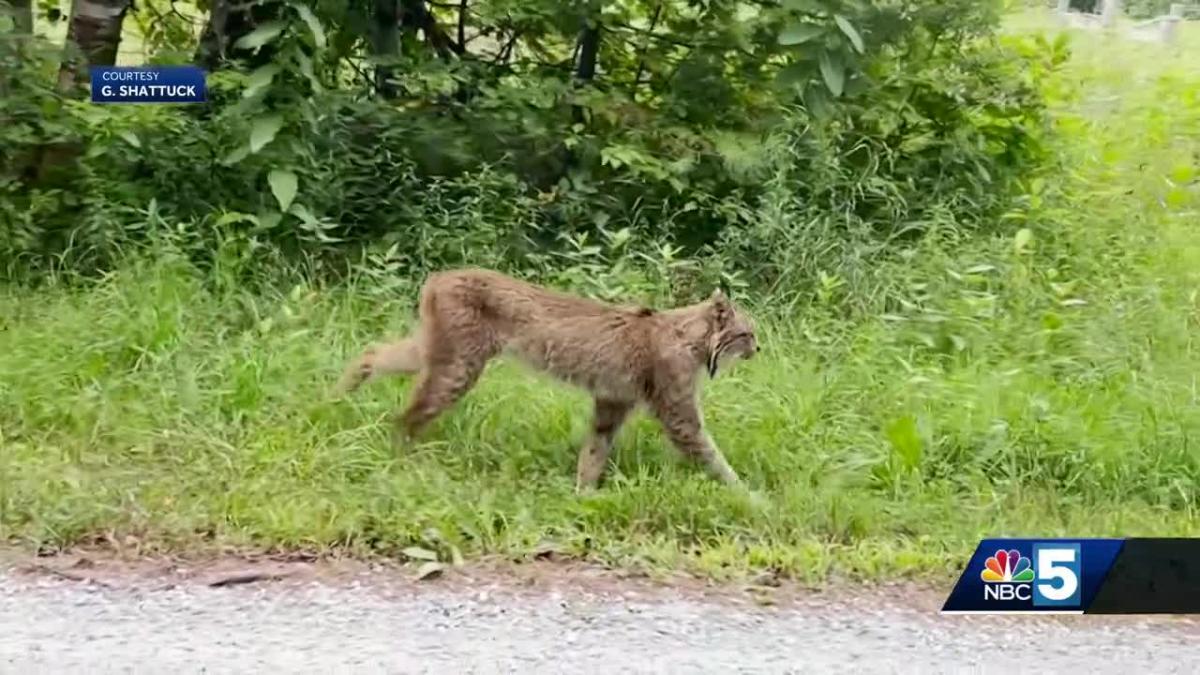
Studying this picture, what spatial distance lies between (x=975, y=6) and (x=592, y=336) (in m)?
4.03

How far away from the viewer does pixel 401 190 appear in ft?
31.1

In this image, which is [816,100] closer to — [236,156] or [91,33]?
[236,156]

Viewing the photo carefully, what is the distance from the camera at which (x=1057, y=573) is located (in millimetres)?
5582

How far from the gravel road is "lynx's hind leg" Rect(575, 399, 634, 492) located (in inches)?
51.9

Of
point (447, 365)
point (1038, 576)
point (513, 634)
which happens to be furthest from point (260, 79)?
point (1038, 576)

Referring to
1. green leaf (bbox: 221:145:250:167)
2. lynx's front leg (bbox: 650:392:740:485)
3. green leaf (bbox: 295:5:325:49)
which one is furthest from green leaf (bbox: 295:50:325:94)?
lynx's front leg (bbox: 650:392:740:485)

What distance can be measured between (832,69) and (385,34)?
282 cm

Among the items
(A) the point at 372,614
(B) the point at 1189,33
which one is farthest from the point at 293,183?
(B) the point at 1189,33

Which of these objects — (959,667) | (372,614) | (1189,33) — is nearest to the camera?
(959,667)

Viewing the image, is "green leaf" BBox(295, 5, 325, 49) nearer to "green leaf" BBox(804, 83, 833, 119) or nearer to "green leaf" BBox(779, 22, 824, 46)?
"green leaf" BBox(779, 22, 824, 46)

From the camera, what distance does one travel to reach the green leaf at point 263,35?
8.54m

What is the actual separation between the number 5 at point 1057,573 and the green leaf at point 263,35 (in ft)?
16.6

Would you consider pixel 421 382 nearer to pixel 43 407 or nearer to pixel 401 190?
pixel 43 407

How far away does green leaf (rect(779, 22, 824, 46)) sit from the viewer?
8.84 metres
